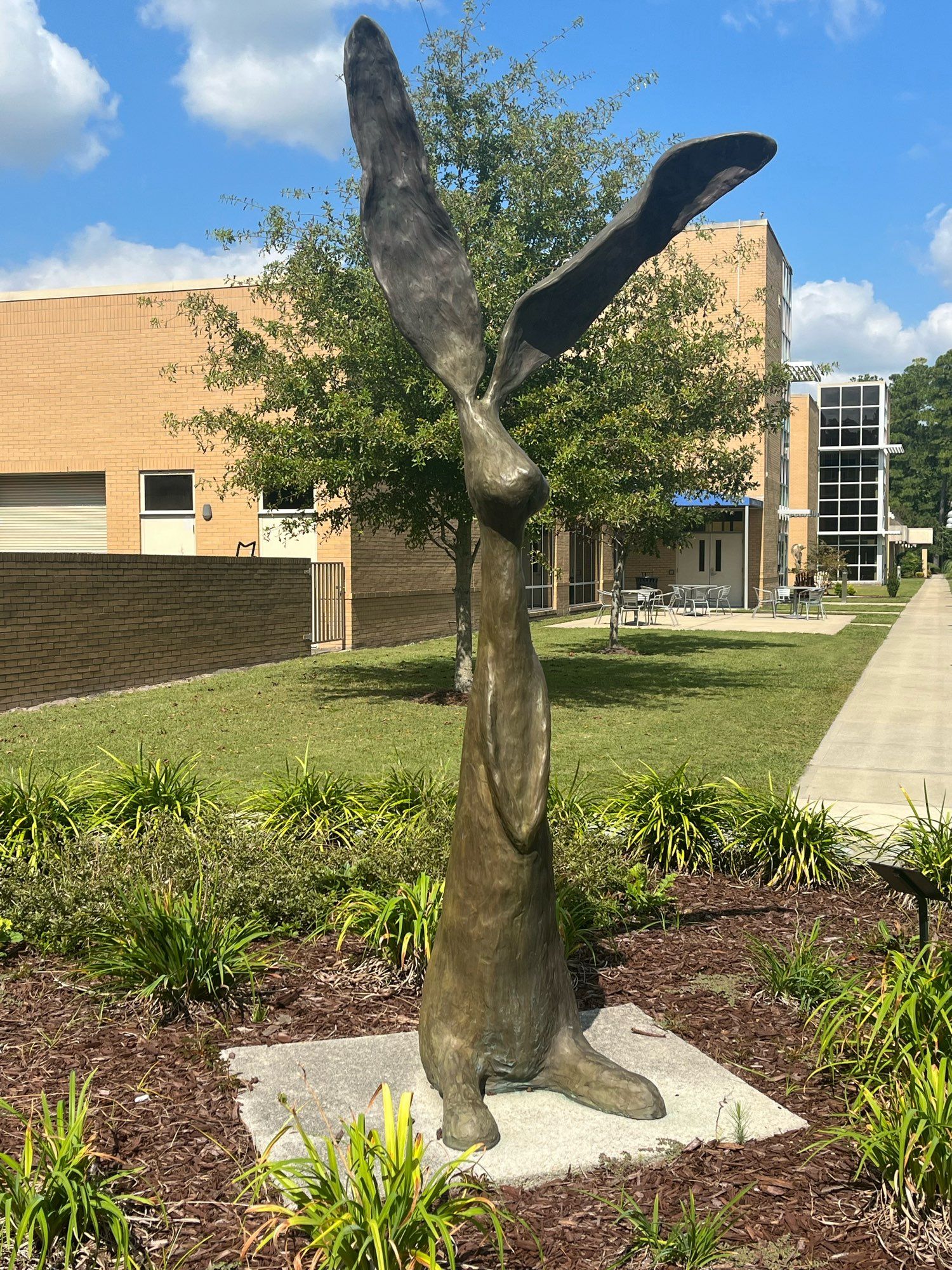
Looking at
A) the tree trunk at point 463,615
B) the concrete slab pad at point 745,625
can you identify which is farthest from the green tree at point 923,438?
the tree trunk at point 463,615

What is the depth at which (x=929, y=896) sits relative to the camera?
4.04m

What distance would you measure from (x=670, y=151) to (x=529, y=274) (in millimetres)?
9089

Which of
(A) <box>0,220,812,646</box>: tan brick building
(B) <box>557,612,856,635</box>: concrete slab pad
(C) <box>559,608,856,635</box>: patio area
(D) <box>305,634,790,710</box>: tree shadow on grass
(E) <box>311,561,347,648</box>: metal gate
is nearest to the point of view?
→ (D) <box>305,634,790,710</box>: tree shadow on grass

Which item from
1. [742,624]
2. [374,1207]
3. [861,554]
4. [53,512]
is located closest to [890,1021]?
[374,1207]

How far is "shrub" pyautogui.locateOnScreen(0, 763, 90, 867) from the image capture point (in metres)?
5.75

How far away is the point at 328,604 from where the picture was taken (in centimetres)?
2003

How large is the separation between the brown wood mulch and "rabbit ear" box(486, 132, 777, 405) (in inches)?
92.0

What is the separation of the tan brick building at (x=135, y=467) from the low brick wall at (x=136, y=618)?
153 centimetres

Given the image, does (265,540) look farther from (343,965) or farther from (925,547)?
(925,547)

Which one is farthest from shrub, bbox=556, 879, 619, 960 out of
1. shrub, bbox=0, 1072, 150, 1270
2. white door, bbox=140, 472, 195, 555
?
white door, bbox=140, 472, 195, 555

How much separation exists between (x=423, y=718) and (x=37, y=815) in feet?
20.9

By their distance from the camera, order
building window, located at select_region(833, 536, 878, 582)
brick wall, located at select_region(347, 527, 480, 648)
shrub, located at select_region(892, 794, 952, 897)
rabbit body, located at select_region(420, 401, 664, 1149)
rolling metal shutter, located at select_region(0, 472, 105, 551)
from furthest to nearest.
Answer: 1. building window, located at select_region(833, 536, 878, 582)
2. rolling metal shutter, located at select_region(0, 472, 105, 551)
3. brick wall, located at select_region(347, 527, 480, 648)
4. shrub, located at select_region(892, 794, 952, 897)
5. rabbit body, located at select_region(420, 401, 664, 1149)

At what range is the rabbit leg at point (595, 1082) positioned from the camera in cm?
342

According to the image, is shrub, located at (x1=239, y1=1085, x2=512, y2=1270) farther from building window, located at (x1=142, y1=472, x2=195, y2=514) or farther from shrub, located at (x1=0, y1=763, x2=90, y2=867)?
building window, located at (x1=142, y1=472, x2=195, y2=514)
